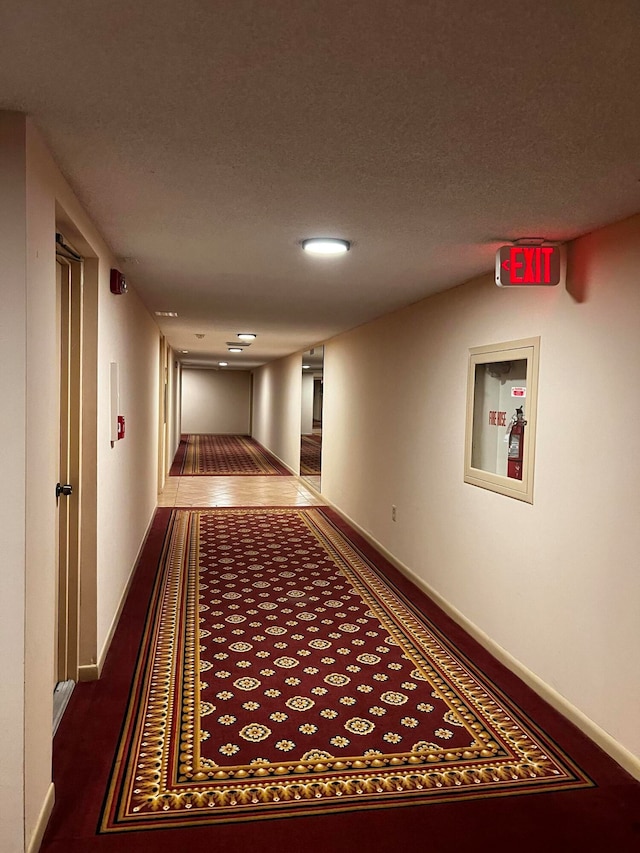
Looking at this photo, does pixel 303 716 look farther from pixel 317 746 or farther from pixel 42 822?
pixel 42 822

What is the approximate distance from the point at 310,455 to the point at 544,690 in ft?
41.6

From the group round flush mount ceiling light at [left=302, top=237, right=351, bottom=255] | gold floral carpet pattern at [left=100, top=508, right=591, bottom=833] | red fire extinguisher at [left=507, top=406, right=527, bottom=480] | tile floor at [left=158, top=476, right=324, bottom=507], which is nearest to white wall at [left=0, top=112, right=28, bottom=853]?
gold floral carpet pattern at [left=100, top=508, right=591, bottom=833]

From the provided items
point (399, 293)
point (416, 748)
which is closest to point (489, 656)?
point (416, 748)

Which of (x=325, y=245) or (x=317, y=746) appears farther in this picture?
(x=325, y=245)

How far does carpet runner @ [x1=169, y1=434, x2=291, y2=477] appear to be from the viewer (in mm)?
12312

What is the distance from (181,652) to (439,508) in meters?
2.20

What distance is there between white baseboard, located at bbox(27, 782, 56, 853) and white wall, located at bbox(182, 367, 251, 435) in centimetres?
1916

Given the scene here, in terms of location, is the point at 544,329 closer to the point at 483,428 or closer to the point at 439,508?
the point at 483,428

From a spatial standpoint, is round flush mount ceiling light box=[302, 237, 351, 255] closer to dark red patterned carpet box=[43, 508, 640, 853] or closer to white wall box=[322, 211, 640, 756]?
white wall box=[322, 211, 640, 756]

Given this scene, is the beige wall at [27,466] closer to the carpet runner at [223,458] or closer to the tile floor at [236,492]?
the tile floor at [236,492]

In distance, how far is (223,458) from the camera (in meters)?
14.7

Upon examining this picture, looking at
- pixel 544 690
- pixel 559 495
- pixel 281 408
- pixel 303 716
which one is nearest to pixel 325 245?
pixel 559 495

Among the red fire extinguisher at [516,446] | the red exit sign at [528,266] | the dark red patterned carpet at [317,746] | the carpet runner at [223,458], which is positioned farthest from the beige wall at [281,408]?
the red exit sign at [528,266]

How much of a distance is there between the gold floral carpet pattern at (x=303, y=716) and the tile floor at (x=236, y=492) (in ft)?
12.7
